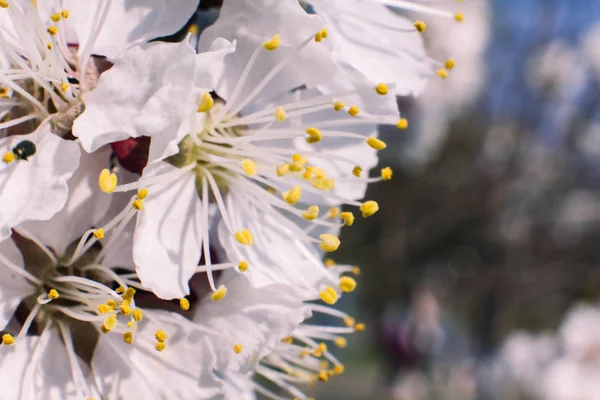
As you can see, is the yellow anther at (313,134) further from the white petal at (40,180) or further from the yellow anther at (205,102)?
the white petal at (40,180)

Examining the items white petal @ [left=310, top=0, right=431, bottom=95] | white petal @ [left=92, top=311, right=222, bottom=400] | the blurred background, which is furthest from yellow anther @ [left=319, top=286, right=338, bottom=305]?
the blurred background

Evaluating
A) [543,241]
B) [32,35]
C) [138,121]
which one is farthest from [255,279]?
[543,241]

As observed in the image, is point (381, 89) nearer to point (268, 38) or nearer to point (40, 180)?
point (268, 38)

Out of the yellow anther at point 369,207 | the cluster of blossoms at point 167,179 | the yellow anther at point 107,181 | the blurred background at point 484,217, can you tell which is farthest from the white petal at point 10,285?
the blurred background at point 484,217

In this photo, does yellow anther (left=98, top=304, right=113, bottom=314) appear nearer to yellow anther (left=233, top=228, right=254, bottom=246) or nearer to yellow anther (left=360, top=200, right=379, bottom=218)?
yellow anther (left=233, top=228, right=254, bottom=246)

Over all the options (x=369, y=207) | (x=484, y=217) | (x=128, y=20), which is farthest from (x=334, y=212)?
(x=484, y=217)

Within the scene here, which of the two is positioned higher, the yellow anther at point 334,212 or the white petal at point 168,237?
the white petal at point 168,237
